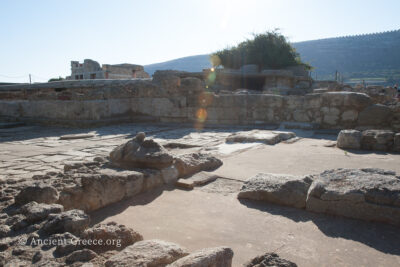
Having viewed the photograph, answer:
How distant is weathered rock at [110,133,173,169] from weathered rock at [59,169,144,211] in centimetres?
37

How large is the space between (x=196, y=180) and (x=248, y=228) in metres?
1.23

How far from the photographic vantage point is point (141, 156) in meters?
3.62

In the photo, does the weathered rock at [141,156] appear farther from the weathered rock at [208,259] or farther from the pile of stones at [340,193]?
the weathered rock at [208,259]

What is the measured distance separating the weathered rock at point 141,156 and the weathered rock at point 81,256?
1907 millimetres

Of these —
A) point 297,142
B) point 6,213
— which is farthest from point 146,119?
point 6,213

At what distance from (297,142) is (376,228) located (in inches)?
154

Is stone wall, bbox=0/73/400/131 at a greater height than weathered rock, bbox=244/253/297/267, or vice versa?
stone wall, bbox=0/73/400/131

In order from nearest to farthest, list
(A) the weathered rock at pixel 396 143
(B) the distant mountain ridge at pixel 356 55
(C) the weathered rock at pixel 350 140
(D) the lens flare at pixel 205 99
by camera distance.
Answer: (A) the weathered rock at pixel 396 143 < (C) the weathered rock at pixel 350 140 < (D) the lens flare at pixel 205 99 < (B) the distant mountain ridge at pixel 356 55

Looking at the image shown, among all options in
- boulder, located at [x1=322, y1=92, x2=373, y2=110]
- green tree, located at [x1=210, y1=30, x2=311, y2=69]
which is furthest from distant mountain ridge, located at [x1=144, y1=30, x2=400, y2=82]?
boulder, located at [x1=322, y1=92, x2=373, y2=110]

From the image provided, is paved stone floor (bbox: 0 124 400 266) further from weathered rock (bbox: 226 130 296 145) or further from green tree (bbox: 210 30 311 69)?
green tree (bbox: 210 30 311 69)

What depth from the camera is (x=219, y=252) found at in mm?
1652

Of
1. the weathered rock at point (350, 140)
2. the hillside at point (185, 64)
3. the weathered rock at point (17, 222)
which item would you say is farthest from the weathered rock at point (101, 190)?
the hillside at point (185, 64)

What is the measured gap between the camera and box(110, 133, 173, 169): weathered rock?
361 cm

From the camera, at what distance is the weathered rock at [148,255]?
63.1 inches
